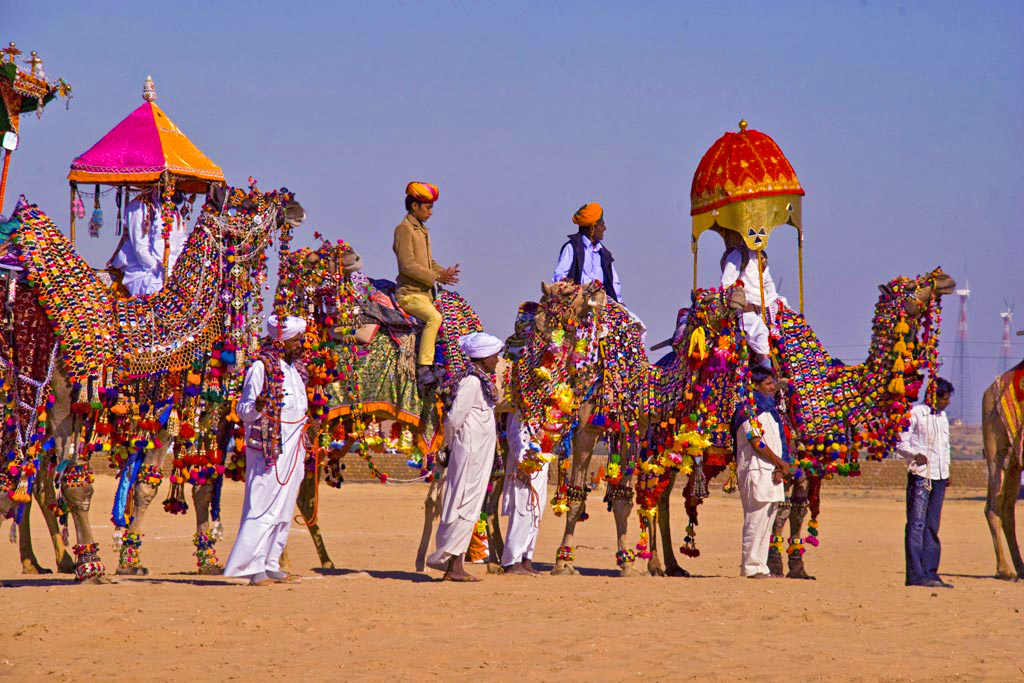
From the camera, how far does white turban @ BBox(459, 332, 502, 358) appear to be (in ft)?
40.7

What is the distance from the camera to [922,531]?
43.8 ft

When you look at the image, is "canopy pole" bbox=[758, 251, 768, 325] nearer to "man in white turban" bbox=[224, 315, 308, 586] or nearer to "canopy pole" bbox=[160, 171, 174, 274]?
"man in white turban" bbox=[224, 315, 308, 586]

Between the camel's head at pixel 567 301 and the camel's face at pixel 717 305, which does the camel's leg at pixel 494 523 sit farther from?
the camel's face at pixel 717 305

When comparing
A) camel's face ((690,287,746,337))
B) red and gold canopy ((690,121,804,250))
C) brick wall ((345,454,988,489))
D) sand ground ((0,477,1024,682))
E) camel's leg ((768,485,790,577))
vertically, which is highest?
red and gold canopy ((690,121,804,250))

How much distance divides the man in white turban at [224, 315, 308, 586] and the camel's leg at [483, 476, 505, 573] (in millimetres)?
2376

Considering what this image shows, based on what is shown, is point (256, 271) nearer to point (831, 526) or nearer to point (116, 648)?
point (116, 648)

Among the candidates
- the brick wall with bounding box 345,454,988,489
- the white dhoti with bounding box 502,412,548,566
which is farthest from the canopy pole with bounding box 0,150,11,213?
the brick wall with bounding box 345,454,988,489

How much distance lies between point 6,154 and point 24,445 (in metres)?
2.06

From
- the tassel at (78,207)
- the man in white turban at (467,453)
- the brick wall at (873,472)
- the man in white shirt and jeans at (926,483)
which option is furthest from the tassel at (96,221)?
the brick wall at (873,472)

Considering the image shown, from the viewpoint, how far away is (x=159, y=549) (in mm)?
16547

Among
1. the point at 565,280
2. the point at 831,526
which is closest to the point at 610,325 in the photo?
the point at 565,280

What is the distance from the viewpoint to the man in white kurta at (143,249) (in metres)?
13.4

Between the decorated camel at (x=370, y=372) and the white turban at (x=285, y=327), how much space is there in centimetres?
57

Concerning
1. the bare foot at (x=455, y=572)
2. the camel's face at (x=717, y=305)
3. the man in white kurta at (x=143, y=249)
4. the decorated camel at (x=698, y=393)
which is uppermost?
the man in white kurta at (x=143, y=249)
